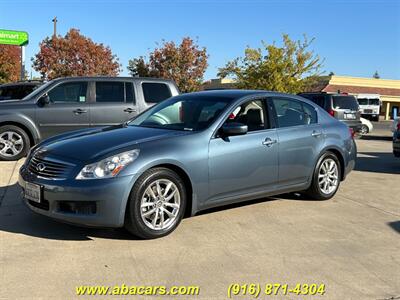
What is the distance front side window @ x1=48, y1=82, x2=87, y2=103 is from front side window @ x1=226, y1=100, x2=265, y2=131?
16.2ft

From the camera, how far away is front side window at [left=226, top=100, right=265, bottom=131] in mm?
5953

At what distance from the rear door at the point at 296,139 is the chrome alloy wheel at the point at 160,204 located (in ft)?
5.58

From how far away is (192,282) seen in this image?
Answer: 3949 millimetres

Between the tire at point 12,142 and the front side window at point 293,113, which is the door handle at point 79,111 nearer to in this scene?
the tire at point 12,142

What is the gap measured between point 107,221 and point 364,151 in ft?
36.2

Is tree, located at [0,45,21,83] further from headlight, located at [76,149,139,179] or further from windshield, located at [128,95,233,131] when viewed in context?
headlight, located at [76,149,139,179]

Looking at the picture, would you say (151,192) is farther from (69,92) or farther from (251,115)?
(69,92)

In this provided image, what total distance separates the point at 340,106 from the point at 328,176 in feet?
33.6

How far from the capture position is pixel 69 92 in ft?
32.6

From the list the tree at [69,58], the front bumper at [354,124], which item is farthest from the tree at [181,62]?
the front bumper at [354,124]

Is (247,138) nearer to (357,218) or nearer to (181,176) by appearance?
(181,176)

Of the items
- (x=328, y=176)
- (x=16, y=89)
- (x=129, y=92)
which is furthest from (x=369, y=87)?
(x=328, y=176)

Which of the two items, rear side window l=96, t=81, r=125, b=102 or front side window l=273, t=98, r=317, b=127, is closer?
front side window l=273, t=98, r=317, b=127

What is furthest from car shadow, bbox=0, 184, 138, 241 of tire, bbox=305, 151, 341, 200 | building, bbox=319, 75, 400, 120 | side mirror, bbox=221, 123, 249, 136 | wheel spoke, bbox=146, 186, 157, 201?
building, bbox=319, 75, 400, 120
